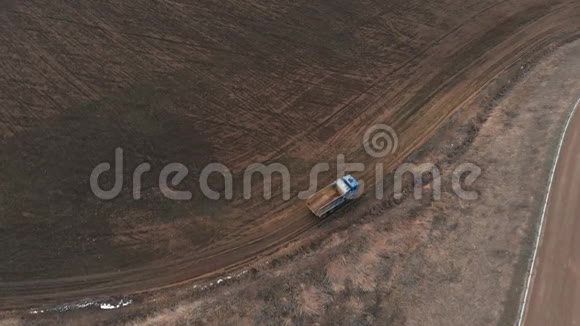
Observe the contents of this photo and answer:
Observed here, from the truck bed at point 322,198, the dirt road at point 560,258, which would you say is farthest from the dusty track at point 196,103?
the dirt road at point 560,258

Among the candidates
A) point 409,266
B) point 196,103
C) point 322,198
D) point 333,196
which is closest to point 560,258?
point 409,266

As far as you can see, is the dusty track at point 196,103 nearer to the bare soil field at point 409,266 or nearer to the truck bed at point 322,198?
the truck bed at point 322,198

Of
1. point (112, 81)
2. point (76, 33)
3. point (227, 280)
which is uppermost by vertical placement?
point (76, 33)

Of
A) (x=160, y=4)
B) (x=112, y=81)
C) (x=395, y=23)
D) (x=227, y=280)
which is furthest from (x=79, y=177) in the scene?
(x=395, y=23)

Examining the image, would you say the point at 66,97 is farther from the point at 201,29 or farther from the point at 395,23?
the point at 395,23

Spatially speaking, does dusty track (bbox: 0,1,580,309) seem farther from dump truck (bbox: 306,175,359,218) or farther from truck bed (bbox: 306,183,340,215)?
dump truck (bbox: 306,175,359,218)

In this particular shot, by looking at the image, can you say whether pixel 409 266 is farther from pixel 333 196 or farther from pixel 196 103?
pixel 196 103

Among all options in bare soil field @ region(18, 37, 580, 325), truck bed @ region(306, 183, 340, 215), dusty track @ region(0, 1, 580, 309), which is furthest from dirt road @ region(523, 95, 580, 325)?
truck bed @ region(306, 183, 340, 215)
